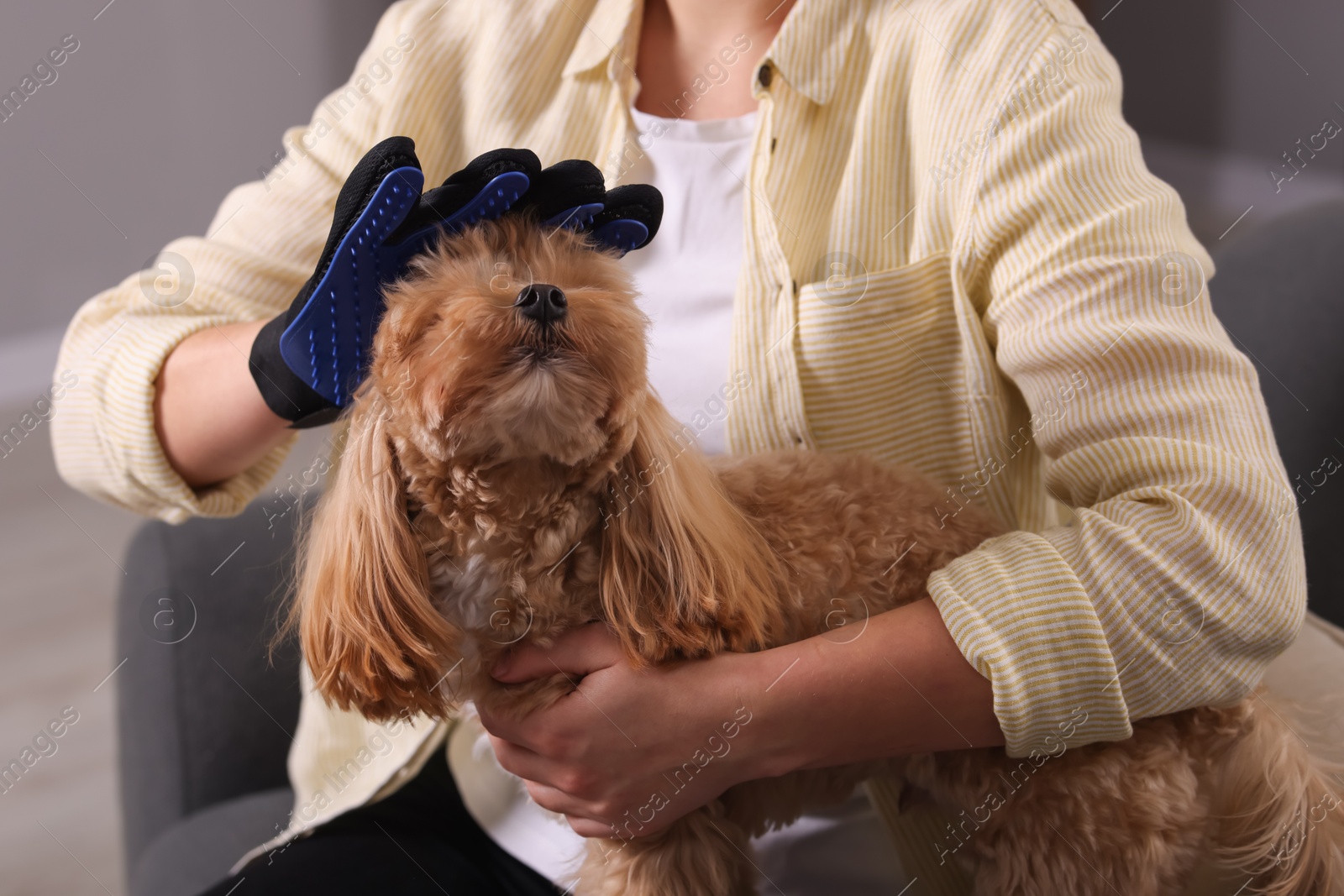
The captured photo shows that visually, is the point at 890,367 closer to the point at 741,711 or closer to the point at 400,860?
the point at 741,711

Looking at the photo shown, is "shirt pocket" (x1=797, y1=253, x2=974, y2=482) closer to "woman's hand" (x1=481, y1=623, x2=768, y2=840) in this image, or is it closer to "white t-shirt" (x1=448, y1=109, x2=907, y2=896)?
"white t-shirt" (x1=448, y1=109, x2=907, y2=896)

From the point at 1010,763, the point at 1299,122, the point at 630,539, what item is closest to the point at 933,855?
the point at 1010,763

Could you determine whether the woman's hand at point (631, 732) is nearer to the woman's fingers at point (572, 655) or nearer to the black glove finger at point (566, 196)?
the woman's fingers at point (572, 655)

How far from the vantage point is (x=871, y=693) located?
0.78 m

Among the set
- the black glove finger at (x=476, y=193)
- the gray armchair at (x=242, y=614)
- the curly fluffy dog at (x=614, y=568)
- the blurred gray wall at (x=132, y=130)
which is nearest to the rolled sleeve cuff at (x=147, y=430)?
the gray armchair at (x=242, y=614)

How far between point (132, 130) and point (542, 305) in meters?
2.99

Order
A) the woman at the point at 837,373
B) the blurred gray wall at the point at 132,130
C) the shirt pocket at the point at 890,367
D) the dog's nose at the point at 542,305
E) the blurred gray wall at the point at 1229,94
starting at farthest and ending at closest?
the blurred gray wall at the point at 132,130
the blurred gray wall at the point at 1229,94
the shirt pocket at the point at 890,367
the woman at the point at 837,373
the dog's nose at the point at 542,305

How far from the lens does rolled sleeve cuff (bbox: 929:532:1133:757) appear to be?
0.74 metres

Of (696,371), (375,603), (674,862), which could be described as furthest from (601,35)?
(674,862)

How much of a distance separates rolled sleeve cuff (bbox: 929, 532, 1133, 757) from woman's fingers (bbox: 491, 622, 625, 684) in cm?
27

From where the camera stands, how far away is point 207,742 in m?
1.35

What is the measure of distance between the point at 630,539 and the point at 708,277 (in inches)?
15.0

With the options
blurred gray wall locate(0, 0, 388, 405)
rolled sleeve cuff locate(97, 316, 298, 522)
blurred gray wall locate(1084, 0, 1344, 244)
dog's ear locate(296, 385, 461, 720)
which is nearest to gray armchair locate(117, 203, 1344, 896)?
rolled sleeve cuff locate(97, 316, 298, 522)

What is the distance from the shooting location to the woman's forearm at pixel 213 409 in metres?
0.96
